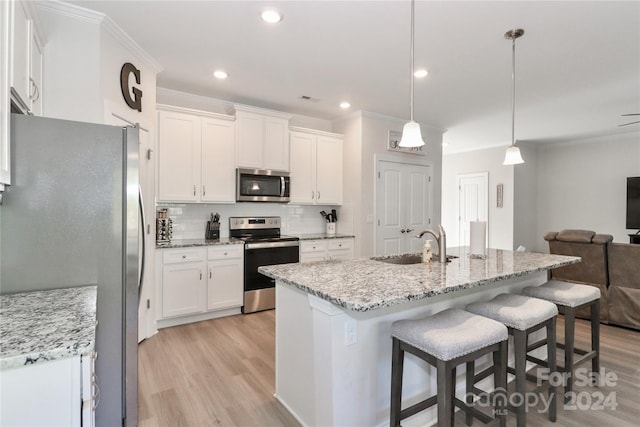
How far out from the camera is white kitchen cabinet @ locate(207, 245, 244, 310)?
3.75m

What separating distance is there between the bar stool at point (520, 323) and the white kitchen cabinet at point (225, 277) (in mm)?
2598

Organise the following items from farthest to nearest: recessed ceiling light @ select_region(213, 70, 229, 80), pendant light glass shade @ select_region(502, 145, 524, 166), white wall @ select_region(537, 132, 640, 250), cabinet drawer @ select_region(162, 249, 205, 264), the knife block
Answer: white wall @ select_region(537, 132, 640, 250)
the knife block
cabinet drawer @ select_region(162, 249, 205, 264)
recessed ceiling light @ select_region(213, 70, 229, 80)
pendant light glass shade @ select_region(502, 145, 524, 166)

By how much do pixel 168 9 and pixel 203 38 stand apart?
0.40 metres

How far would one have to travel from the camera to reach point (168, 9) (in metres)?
2.29

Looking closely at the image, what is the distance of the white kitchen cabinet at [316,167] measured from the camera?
4.58 m

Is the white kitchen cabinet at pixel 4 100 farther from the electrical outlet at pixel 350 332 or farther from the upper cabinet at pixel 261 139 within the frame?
the upper cabinet at pixel 261 139

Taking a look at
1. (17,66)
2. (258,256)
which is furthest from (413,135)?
(258,256)

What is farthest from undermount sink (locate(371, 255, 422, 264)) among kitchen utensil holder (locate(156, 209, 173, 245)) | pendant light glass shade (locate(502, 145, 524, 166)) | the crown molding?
the crown molding

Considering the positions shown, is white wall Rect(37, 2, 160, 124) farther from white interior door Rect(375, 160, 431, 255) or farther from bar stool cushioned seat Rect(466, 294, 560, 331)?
white interior door Rect(375, 160, 431, 255)

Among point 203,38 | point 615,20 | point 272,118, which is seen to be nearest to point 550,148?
point 615,20

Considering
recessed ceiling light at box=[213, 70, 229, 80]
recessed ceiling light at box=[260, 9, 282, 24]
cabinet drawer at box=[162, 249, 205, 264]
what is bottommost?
cabinet drawer at box=[162, 249, 205, 264]

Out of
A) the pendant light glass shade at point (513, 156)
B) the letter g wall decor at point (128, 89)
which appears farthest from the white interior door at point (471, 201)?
the letter g wall decor at point (128, 89)

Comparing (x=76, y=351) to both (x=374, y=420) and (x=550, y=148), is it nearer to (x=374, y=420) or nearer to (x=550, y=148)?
(x=374, y=420)

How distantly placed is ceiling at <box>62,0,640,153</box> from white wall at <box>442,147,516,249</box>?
7.29ft
